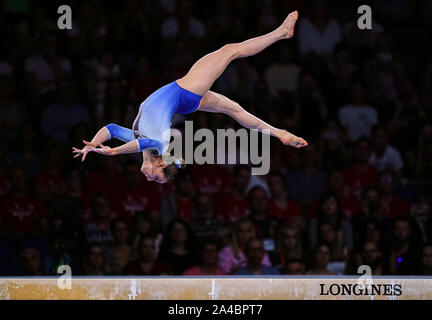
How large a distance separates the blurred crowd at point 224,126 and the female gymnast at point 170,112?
5.67 ft

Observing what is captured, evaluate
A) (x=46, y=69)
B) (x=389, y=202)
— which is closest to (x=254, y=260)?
(x=389, y=202)

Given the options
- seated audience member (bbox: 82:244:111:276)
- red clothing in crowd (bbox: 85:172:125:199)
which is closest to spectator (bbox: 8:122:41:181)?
red clothing in crowd (bbox: 85:172:125:199)

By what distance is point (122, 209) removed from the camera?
8578 mm

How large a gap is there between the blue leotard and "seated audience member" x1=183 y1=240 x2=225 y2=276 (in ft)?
6.18

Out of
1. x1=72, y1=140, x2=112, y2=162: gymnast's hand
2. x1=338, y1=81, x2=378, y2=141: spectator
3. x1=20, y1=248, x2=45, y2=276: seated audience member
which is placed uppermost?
x1=338, y1=81, x2=378, y2=141: spectator

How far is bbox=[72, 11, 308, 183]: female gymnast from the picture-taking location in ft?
19.7

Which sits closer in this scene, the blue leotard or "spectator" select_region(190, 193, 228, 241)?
the blue leotard

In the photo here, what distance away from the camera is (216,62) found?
259 inches

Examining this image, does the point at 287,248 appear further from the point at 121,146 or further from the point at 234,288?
the point at 121,146

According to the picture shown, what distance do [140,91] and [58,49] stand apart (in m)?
1.22

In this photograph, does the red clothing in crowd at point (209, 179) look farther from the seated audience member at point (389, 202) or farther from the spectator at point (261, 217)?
the seated audience member at point (389, 202)

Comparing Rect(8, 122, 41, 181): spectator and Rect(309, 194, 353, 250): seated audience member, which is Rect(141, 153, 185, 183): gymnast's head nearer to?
Rect(309, 194, 353, 250): seated audience member

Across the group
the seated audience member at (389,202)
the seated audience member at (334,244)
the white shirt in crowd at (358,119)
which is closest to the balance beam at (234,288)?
the seated audience member at (334,244)
